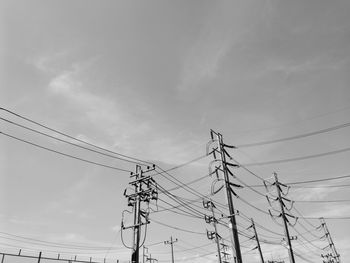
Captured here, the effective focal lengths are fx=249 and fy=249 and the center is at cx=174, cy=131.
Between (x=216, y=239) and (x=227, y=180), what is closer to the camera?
(x=227, y=180)

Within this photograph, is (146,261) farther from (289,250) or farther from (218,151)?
(218,151)

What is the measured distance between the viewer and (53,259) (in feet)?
54.9

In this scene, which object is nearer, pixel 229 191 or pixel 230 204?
pixel 230 204

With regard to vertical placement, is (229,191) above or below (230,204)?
above

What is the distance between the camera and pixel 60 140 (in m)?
15.6

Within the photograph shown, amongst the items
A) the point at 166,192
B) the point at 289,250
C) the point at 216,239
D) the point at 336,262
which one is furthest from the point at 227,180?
the point at 336,262

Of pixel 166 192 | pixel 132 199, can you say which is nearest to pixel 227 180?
pixel 166 192

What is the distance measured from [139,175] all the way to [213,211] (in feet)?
61.1

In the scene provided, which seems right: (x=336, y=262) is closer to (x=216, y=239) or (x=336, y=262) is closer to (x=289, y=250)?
(x=216, y=239)

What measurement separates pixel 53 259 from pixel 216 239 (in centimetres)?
2310

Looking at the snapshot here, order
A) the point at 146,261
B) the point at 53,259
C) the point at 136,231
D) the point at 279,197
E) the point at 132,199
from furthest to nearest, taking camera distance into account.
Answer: the point at 146,261
the point at 279,197
the point at 132,199
the point at 136,231
the point at 53,259

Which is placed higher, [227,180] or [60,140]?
[60,140]

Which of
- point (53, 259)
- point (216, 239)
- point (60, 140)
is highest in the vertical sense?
point (60, 140)

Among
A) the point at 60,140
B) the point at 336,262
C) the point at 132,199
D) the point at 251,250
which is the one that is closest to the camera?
the point at 60,140
